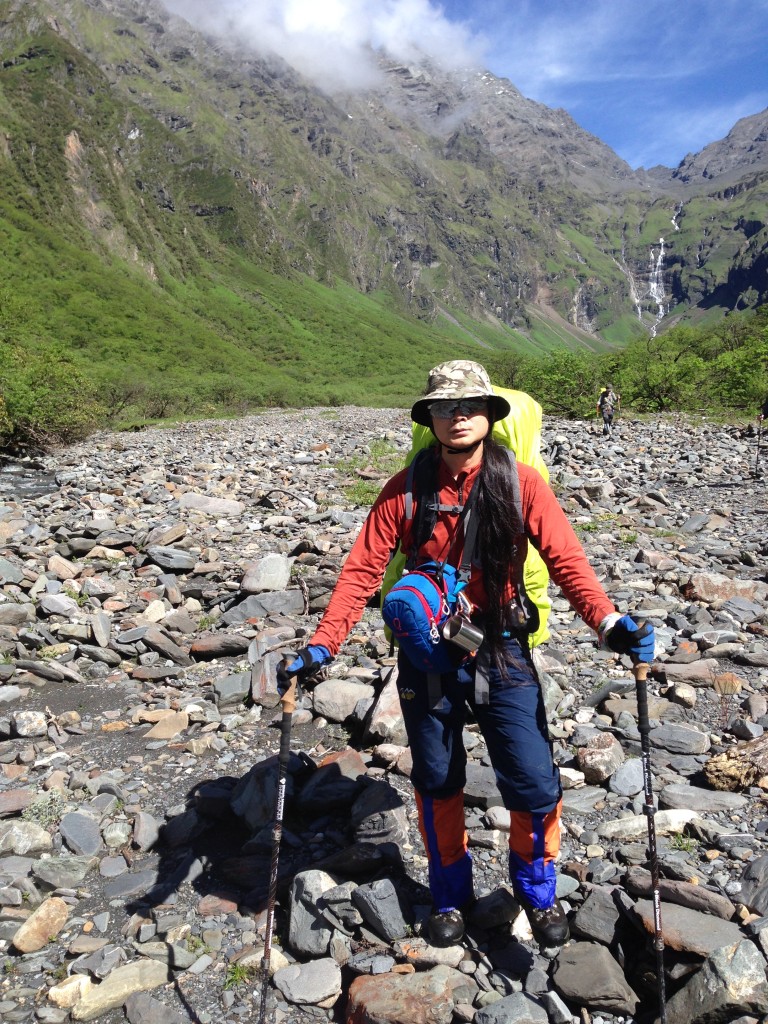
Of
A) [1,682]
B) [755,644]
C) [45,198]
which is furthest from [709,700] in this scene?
[45,198]

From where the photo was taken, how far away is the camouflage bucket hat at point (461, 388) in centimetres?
332

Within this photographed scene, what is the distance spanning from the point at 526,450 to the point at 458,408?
60 centimetres

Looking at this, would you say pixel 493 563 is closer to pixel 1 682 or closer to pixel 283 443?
pixel 1 682

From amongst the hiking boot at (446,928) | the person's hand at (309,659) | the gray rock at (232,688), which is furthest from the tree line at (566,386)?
the hiking boot at (446,928)

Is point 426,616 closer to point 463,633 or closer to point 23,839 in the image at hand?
point 463,633

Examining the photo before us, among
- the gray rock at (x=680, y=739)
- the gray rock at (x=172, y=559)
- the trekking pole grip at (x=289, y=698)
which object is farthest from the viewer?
the gray rock at (x=172, y=559)

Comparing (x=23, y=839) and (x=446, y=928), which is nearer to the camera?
(x=446, y=928)

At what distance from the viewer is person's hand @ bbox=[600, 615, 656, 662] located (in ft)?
10.3

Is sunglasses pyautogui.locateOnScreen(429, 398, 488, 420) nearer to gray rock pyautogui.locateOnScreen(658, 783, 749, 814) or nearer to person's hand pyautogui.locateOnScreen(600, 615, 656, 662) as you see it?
person's hand pyautogui.locateOnScreen(600, 615, 656, 662)

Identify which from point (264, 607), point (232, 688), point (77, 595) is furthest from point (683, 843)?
point (77, 595)

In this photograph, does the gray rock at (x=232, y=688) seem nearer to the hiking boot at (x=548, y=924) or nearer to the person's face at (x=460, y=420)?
the hiking boot at (x=548, y=924)

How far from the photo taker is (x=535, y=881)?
3.49m

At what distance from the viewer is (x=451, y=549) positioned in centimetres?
349

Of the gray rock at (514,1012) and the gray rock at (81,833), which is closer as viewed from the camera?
the gray rock at (514,1012)
